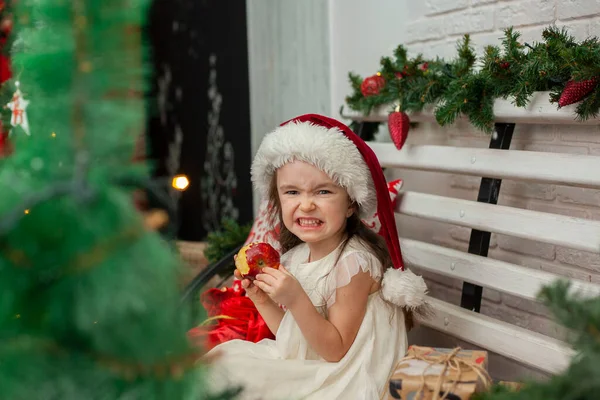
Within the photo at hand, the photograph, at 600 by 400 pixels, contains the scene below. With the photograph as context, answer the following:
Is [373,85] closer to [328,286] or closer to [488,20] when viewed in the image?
[488,20]

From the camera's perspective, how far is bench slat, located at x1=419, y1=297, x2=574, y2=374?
148 cm

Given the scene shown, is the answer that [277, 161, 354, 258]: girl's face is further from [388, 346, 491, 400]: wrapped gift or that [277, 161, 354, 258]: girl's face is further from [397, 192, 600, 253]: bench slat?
[388, 346, 491, 400]: wrapped gift

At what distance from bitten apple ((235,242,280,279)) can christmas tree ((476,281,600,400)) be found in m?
0.97

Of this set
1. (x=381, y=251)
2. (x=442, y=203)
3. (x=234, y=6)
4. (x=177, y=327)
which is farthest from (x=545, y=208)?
(x=234, y=6)

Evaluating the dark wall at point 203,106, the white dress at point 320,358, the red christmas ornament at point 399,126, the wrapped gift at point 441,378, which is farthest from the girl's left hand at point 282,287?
the dark wall at point 203,106

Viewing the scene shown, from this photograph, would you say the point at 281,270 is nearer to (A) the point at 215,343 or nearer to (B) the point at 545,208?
(A) the point at 215,343

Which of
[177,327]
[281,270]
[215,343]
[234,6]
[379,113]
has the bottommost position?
[215,343]

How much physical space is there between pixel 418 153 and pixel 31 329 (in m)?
1.49

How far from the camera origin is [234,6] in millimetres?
3615

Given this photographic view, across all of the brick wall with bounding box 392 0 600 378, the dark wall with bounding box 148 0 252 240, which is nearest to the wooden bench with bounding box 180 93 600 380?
the brick wall with bounding box 392 0 600 378

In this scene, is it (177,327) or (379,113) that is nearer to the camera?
(177,327)

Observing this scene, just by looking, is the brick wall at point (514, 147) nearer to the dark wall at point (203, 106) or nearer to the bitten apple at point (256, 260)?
the bitten apple at point (256, 260)

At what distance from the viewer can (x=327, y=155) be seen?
1571mm

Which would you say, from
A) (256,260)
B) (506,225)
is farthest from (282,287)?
(506,225)
